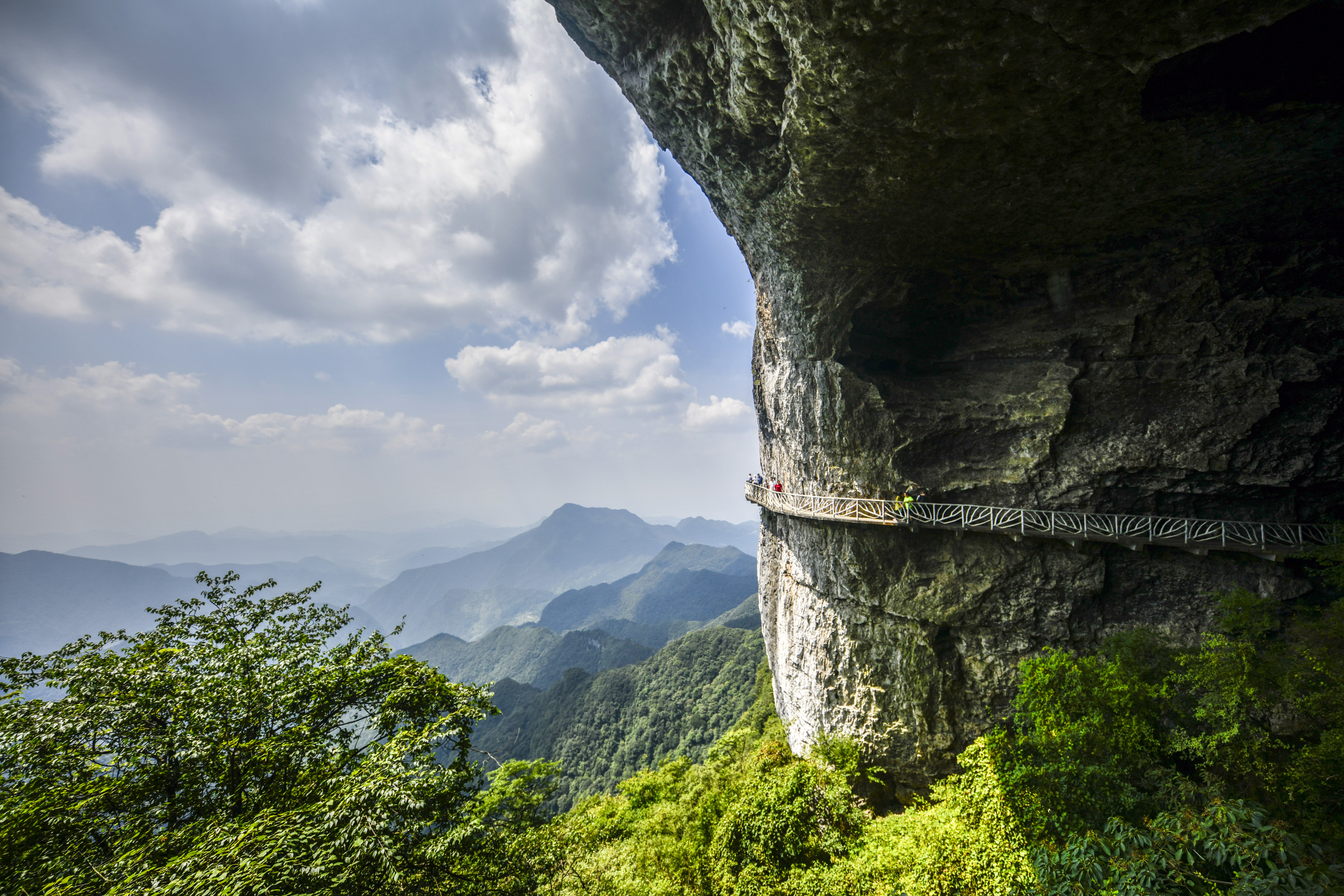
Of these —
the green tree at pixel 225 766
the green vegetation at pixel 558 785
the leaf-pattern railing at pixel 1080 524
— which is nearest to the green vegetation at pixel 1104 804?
the green vegetation at pixel 558 785

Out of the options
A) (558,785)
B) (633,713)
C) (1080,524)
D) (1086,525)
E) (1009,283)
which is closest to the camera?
(1086,525)

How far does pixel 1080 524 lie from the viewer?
12.0 m

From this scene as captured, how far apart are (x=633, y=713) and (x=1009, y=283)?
6238 cm

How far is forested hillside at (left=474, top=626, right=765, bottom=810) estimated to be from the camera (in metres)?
49.9

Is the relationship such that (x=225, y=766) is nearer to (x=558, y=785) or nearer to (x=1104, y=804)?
(x=558, y=785)

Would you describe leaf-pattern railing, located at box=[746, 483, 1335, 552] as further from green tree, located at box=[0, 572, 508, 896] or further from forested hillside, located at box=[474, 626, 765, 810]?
forested hillside, located at box=[474, 626, 765, 810]

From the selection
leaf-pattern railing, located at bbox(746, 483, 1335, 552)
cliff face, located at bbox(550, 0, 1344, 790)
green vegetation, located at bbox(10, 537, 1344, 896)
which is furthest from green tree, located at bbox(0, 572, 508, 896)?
cliff face, located at bbox(550, 0, 1344, 790)

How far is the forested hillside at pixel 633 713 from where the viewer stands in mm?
49906

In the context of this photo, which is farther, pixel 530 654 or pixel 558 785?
pixel 530 654

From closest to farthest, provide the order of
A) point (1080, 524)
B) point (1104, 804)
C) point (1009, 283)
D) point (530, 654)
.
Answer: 1. point (1104, 804)
2. point (1080, 524)
3. point (1009, 283)
4. point (530, 654)

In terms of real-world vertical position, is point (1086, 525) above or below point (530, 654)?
above

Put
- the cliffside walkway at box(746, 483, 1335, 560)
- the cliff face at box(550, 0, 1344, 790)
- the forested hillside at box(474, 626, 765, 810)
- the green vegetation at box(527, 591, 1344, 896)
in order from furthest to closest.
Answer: the forested hillside at box(474, 626, 765, 810)
the cliffside walkway at box(746, 483, 1335, 560)
the cliff face at box(550, 0, 1344, 790)
the green vegetation at box(527, 591, 1344, 896)

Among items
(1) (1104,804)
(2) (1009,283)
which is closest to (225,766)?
(1) (1104,804)

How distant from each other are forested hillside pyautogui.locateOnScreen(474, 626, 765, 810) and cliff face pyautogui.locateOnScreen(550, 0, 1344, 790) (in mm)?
36614
